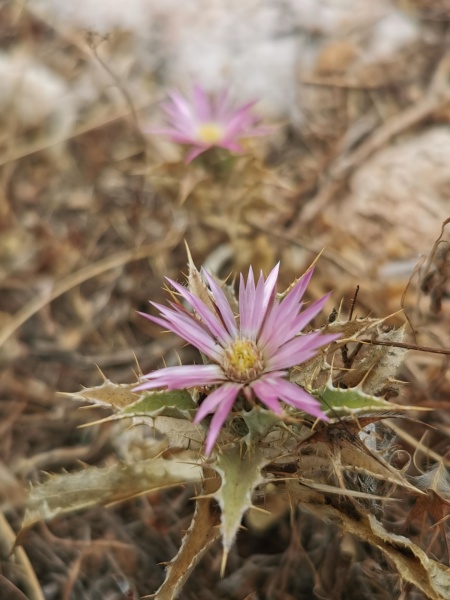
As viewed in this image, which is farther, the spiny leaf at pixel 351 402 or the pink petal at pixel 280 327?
the pink petal at pixel 280 327

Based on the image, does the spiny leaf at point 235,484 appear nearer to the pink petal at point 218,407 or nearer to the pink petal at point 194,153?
the pink petal at point 218,407

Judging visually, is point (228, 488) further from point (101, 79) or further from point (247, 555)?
point (101, 79)

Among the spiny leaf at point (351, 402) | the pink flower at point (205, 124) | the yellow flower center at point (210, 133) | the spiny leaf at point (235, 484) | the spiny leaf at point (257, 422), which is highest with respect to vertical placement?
the pink flower at point (205, 124)

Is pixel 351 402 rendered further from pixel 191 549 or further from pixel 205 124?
pixel 205 124

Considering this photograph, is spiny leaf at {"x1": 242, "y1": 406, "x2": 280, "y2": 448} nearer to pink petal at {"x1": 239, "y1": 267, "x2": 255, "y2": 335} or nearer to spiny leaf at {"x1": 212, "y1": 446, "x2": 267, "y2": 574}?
spiny leaf at {"x1": 212, "y1": 446, "x2": 267, "y2": 574}

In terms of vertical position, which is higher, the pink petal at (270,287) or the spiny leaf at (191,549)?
the pink petal at (270,287)

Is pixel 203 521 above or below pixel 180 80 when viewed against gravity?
below

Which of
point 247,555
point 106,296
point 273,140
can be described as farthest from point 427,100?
point 247,555

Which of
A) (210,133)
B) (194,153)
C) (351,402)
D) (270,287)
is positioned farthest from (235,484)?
(210,133)

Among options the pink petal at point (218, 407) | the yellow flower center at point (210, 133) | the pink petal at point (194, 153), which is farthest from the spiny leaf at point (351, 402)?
the yellow flower center at point (210, 133)
